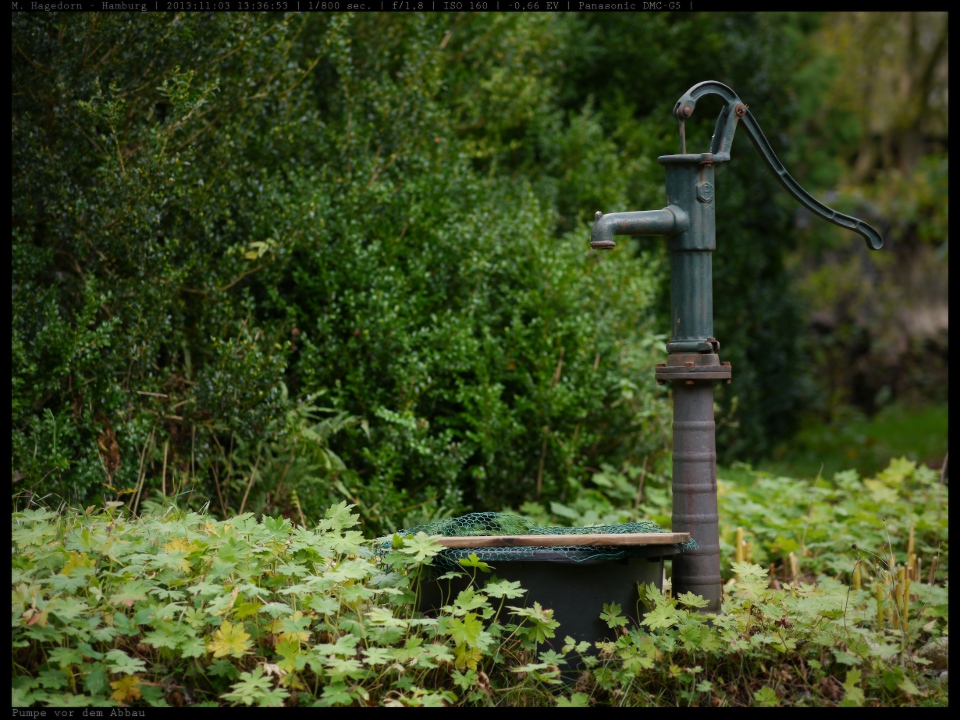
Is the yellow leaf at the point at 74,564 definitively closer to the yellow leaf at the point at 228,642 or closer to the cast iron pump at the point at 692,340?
the yellow leaf at the point at 228,642

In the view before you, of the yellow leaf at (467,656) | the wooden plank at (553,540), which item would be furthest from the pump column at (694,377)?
the yellow leaf at (467,656)

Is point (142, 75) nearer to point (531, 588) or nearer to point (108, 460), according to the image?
point (108, 460)

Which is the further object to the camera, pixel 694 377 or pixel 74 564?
pixel 694 377

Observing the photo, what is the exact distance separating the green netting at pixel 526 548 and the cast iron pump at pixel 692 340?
0.10 metres

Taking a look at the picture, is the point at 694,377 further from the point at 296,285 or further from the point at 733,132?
the point at 296,285

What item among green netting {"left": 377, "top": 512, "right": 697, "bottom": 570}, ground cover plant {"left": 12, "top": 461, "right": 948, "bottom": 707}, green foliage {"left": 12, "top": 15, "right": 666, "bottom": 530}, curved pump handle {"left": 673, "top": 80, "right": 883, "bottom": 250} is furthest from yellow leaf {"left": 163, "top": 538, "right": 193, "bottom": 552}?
curved pump handle {"left": 673, "top": 80, "right": 883, "bottom": 250}

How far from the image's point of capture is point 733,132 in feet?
9.43

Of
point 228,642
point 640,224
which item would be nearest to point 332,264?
point 640,224

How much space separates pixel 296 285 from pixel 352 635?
7.59 feet

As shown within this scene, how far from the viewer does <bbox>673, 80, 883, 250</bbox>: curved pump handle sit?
2.88 m

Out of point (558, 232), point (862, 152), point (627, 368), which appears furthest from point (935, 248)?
point (627, 368)

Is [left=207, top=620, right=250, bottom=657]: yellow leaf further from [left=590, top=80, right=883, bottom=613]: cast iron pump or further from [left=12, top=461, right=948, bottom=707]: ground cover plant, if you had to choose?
[left=590, top=80, right=883, bottom=613]: cast iron pump

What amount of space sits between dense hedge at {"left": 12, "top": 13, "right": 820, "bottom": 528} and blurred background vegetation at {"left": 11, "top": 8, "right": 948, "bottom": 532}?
1cm

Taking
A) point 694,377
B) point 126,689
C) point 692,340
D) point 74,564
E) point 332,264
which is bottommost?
point 126,689
